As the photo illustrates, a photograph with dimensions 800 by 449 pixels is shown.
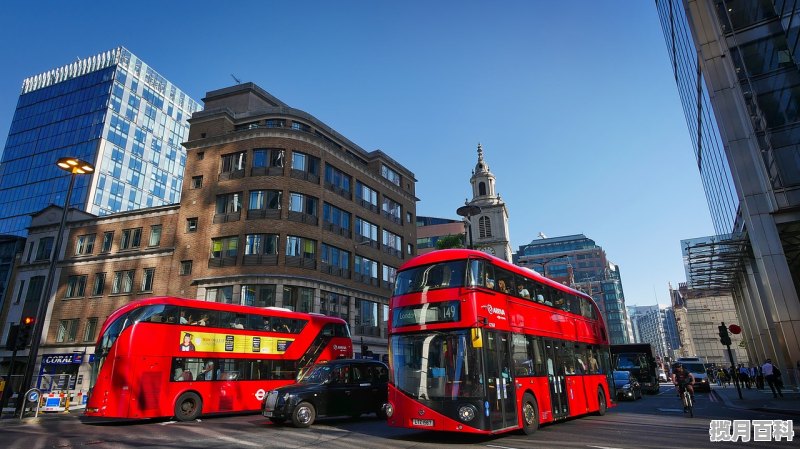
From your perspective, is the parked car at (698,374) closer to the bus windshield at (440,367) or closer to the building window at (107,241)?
the bus windshield at (440,367)

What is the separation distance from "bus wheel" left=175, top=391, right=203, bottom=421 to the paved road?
1.36 m

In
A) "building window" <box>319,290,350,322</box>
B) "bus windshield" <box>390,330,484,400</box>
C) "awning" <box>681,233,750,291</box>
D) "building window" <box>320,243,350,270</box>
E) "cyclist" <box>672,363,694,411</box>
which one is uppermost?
"building window" <box>320,243,350,270</box>

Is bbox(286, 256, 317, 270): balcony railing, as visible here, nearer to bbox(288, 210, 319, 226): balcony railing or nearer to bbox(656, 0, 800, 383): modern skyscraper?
bbox(288, 210, 319, 226): balcony railing

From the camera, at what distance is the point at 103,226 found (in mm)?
37844

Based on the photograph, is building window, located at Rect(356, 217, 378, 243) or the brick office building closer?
the brick office building

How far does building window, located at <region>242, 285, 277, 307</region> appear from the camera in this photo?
96.7 feet

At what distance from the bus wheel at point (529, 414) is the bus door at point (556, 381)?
117 cm

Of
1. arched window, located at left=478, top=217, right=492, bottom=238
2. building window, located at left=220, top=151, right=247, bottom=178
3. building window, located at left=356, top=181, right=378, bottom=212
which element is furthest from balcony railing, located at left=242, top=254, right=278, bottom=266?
arched window, located at left=478, top=217, right=492, bottom=238

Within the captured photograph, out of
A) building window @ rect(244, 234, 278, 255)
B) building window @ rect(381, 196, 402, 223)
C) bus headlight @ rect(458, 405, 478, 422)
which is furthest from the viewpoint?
building window @ rect(381, 196, 402, 223)

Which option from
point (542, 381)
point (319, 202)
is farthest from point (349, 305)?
point (542, 381)

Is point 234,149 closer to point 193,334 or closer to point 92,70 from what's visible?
point 193,334

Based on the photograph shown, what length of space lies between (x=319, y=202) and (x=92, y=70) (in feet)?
244

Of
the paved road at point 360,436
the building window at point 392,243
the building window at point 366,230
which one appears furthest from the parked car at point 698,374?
the building window at point 366,230

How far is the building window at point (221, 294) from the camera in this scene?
30.1m
